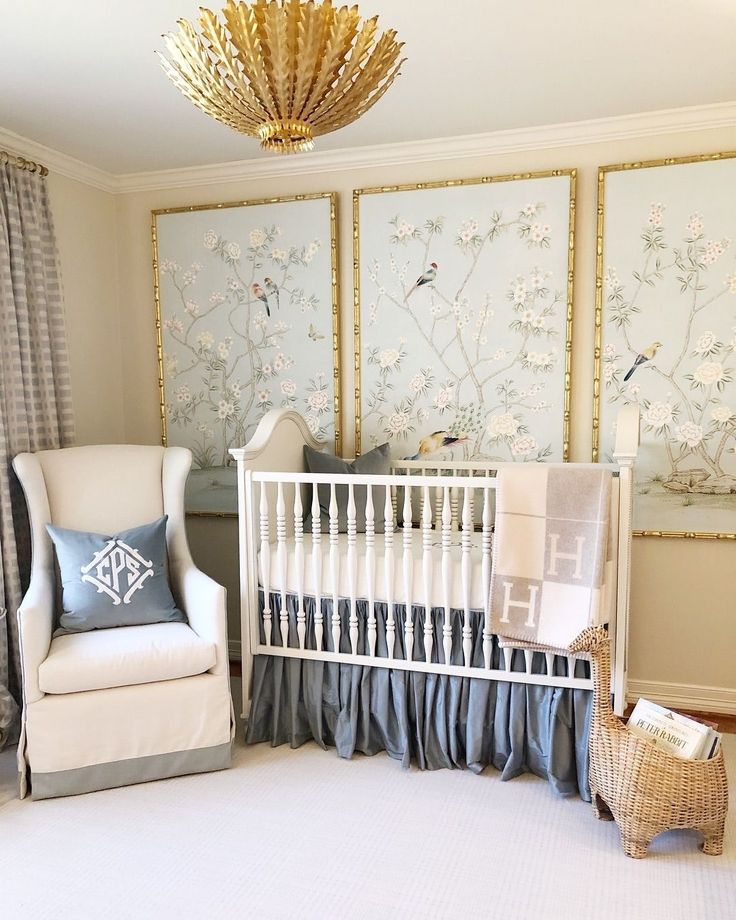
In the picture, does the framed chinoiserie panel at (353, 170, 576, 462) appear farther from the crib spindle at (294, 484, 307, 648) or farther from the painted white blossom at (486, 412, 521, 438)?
the crib spindle at (294, 484, 307, 648)

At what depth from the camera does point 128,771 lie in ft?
7.95

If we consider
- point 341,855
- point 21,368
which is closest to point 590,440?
point 341,855

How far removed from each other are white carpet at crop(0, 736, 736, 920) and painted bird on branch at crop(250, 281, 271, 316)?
199cm

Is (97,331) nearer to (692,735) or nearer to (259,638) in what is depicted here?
(259,638)

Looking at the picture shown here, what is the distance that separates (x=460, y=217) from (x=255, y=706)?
2.15 meters

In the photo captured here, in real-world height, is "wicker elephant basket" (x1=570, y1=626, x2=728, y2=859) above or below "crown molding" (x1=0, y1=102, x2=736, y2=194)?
below

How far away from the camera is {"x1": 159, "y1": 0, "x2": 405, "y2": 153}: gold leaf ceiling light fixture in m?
1.28

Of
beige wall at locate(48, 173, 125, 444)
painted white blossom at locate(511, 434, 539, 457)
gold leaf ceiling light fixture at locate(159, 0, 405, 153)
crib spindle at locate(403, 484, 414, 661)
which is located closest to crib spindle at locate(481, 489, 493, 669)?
crib spindle at locate(403, 484, 414, 661)

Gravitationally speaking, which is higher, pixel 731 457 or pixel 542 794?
pixel 731 457

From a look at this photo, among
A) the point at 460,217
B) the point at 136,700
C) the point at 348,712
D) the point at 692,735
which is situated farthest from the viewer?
the point at 460,217

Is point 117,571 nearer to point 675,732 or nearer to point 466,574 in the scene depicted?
point 466,574

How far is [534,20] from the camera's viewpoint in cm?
211

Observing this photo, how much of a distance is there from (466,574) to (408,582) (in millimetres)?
206

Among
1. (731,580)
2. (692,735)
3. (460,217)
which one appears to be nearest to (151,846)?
(692,735)
